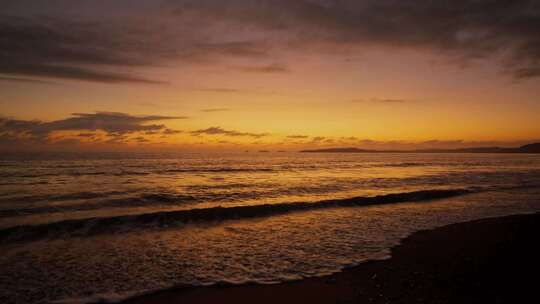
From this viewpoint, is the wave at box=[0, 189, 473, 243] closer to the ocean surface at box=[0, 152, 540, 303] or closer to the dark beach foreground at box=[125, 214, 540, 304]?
the ocean surface at box=[0, 152, 540, 303]

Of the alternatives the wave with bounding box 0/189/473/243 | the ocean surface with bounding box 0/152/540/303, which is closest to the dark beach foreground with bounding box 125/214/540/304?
the ocean surface with bounding box 0/152/540/303

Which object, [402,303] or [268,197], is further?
[268,197]

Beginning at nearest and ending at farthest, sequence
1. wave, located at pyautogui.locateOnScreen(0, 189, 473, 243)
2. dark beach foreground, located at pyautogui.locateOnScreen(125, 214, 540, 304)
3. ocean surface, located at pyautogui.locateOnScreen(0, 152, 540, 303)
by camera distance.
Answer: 1. dark beach foreground, located at pyautogui.locateOnScreen(125, 214, 540, 304)
2. ocean surface, located at pyautogui.locateOnScreen(0, 152, 540, 303)
3. wave, located at pyautogui.locateOnScreen(0, 189, 473, 243)

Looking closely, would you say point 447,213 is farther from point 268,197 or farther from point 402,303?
point 402,303

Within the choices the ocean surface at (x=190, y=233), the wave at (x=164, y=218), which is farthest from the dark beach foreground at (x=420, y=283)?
the wave at (x=164, y=218)

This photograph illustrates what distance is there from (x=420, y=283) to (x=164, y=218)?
12.1 m

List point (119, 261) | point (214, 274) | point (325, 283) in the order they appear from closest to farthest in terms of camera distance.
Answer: point (325, 283) → point (214, 274) → point (119, 261)

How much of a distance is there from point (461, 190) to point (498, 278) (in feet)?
72.4

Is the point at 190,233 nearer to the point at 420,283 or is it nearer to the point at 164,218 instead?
the point at 164,218

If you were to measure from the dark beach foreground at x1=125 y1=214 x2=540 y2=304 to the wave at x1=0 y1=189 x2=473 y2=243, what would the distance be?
7.63 meters

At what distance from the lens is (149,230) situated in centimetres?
1343

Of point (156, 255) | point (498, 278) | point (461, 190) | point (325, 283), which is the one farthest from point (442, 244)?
point (461, 190)

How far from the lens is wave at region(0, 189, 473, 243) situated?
1259 centimetres

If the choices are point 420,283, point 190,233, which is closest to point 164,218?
point 190,233
